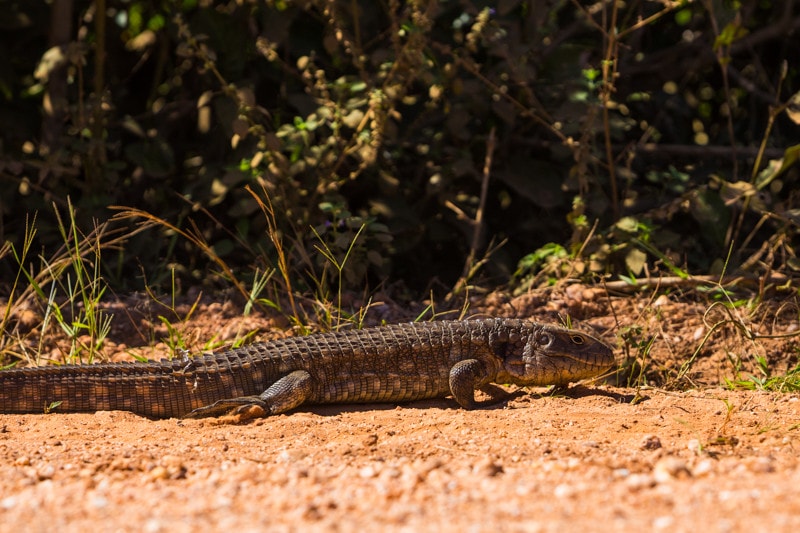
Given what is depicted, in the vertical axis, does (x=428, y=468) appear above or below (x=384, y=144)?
below

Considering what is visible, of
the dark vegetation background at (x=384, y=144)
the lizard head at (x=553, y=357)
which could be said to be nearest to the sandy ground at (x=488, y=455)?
the lizard head at (x=553, y=357)

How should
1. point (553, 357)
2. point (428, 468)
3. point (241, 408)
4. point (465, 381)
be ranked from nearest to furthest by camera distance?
point (428, 468) → point (241, 408) → point (465, 381) → point (553, 357)

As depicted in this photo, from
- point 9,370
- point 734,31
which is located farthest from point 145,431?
point 734,31

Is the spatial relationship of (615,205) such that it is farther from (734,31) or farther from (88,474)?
(88,474)

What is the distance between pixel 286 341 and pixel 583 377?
1.66m

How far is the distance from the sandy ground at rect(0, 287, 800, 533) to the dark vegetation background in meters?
0.74

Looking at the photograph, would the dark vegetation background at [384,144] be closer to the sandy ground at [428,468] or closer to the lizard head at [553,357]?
the lizard head at [553,357]

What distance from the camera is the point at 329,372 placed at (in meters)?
5.20

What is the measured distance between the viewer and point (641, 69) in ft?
25.0

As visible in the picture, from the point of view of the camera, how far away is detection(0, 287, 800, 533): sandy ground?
2830 mm

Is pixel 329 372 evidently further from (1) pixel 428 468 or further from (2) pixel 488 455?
(1) pixel 428 468

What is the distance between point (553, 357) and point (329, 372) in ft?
4.02

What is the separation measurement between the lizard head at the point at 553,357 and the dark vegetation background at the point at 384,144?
47.6 inches

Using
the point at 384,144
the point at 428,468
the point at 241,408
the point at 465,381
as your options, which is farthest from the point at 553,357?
the point at 384,144
